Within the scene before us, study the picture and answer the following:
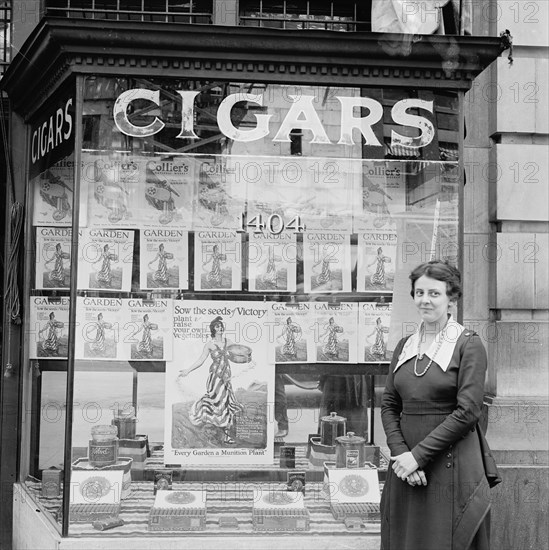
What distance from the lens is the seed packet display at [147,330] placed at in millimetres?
6078

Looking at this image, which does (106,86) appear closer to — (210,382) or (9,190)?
(9,190)

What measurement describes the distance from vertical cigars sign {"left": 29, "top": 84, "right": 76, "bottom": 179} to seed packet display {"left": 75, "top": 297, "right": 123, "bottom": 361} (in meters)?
1.16

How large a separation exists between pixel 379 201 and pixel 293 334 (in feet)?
4.30

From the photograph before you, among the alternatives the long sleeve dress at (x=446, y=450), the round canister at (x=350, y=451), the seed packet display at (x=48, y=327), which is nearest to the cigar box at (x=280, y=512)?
the round canister at (x=350, y=451)

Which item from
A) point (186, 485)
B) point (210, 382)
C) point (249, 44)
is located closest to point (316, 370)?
point (210, 382)

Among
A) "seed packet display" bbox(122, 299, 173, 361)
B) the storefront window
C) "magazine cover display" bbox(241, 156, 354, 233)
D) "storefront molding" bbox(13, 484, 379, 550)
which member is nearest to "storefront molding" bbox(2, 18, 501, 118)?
the storefront window

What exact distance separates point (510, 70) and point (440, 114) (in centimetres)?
116

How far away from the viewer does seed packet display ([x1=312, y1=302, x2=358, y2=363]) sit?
6.32m

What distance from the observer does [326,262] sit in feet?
20.8

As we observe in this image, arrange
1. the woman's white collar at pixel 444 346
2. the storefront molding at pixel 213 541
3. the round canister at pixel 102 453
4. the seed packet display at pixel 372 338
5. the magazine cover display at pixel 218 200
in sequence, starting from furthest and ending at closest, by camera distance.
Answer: the seed packet display at pixel 372 338
the magazine cover display at pixel 218 200
the round canister at pixel 102 453
the storefront molding at pixel 213 541
the woman's white collar at pixel 444 346

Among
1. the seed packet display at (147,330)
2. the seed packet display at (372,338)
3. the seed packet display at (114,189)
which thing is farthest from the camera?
the seed packet display at (372,338)

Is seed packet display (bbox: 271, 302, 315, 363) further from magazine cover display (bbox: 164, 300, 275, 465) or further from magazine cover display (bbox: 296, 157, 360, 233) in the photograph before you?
magazine cover display (bbox: 296, 157, 360, 233)

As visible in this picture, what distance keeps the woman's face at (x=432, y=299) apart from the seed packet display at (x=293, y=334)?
1.97 meters

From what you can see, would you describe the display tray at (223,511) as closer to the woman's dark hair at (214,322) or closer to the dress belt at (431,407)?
the woman's dark hair at (214,322)
